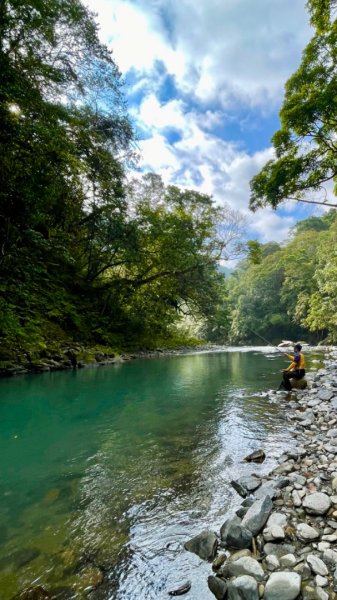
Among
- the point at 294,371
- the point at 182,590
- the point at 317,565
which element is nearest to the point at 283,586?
the point at 317,565

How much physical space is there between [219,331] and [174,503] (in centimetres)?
5195

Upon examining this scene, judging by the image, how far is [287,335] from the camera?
149 ft

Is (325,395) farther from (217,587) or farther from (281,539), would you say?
(217,587)

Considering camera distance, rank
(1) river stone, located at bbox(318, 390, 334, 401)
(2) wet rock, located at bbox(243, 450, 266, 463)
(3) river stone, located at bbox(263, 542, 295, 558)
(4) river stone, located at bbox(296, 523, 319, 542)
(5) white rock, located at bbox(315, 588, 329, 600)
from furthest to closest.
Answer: (1) river stone, located at bbox(318, 390, 334, 401)
(2) wet rock, located at bbox(243, 450, 266, 463)
(4) river stone, located at bbox(296, 523, 319, 542)
(3) river stone, located at bbox(263, 542, 295, 558)
(5) white rock, located at bbox(315, 588, 329, 600)

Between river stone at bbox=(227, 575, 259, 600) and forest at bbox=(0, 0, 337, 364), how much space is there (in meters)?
9.83

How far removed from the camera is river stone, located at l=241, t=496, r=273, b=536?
2.73 m

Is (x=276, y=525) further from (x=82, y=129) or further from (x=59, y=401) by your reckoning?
(x=82, y=129)

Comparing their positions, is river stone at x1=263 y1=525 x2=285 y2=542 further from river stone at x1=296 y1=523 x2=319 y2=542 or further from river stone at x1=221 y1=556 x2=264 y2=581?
river stone at x1=221 y1=556 x2=264 y2=581

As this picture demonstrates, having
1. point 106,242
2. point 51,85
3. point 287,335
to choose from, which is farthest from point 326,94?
point 287,335

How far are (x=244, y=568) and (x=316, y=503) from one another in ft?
3.58

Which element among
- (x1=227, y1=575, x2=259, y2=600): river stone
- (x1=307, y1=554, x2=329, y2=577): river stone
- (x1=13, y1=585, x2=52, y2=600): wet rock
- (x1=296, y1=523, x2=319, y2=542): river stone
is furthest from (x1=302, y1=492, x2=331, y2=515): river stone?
(x1=13, y1=585, x2=52, y2=600): wet rock

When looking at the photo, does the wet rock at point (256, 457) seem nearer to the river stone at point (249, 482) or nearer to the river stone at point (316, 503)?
the river stone at point (249, 482)

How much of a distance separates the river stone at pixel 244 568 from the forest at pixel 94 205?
9.70 m

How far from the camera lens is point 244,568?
2.27 meters
